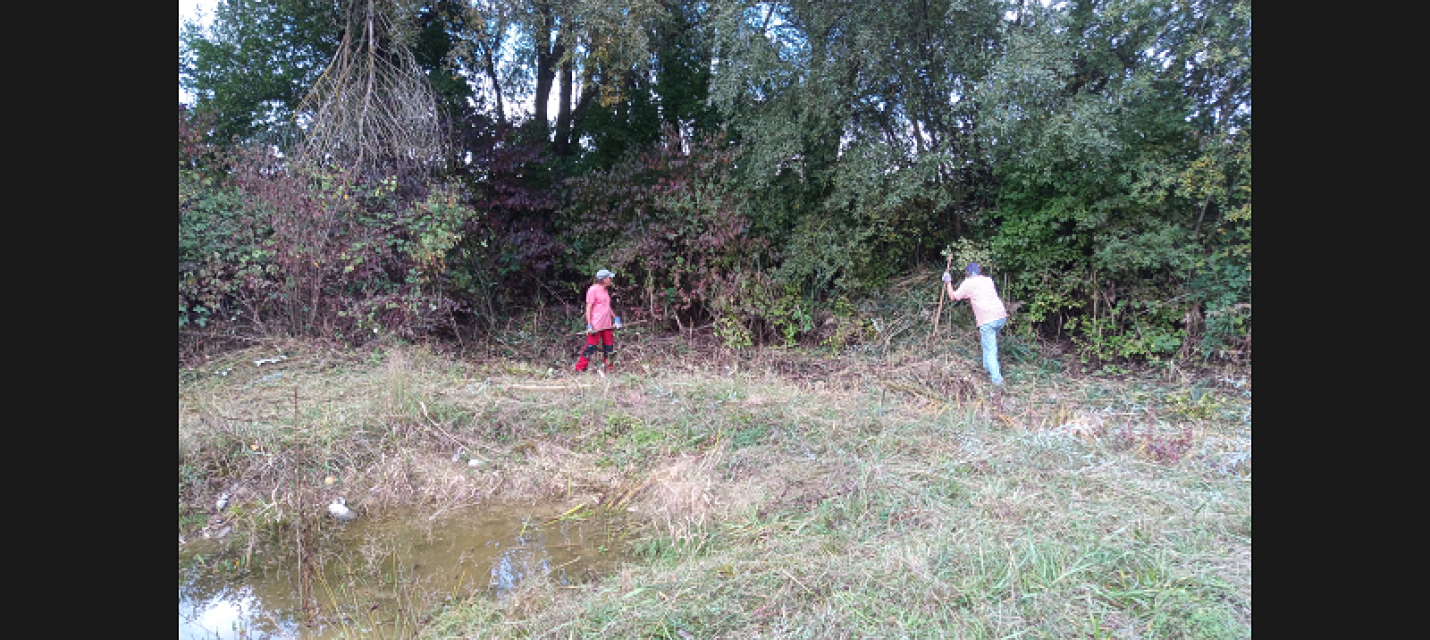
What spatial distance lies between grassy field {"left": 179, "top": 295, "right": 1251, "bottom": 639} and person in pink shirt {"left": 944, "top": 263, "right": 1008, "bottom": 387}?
258mm

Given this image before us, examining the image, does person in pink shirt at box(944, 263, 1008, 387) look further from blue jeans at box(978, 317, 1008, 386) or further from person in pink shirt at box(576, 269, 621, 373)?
person in pink shirt at box(576, 269, 621, 373)

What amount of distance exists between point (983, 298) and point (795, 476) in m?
4.06

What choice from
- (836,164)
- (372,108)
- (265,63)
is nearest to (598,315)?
(836,164)

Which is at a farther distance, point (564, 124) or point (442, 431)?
A: point (564, 124)

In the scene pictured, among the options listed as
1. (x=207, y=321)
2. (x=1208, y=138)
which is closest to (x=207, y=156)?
(x=207, y=321)

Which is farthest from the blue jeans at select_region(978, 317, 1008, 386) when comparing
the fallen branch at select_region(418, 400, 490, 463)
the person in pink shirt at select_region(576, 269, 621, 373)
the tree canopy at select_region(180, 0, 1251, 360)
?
Result: the fallen branch at select_region(418, 400, 490, 463)

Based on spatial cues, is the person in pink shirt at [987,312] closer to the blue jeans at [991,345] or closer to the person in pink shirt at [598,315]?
the blue jeans at [991,345]

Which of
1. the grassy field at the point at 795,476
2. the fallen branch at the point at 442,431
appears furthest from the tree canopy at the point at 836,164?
the fallen branch at the point at 442,431

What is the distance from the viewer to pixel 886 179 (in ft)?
27.9

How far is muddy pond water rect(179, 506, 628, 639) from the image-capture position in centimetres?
325

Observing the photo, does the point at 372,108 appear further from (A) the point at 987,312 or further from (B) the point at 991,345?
(B) the point at 991,345

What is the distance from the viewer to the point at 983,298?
7.59 metres

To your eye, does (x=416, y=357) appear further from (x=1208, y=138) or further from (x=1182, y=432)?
(x=1208, y=138)

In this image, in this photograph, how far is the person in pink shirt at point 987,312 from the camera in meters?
7.50
